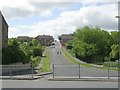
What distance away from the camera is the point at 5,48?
41.2 metres

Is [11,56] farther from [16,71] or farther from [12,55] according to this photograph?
[16,71]

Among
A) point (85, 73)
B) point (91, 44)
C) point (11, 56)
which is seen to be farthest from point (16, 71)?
point (91, 44)

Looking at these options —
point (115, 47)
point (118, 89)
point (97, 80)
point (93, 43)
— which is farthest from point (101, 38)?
point (118, 89)

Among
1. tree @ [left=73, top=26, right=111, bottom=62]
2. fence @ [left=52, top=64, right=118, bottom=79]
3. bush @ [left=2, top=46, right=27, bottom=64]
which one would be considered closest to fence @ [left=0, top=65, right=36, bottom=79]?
fence @ [left=52, top=64, right=118, bottom=79]

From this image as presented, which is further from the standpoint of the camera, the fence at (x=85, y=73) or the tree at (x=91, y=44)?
the tree at (x=91, y=44)

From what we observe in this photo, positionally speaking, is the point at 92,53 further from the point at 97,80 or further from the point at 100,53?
the point at 97,80

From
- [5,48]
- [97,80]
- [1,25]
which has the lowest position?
Answer: [97,80]

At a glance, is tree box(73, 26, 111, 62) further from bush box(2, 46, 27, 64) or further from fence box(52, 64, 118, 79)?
fence box(52, 64, 118, 79)

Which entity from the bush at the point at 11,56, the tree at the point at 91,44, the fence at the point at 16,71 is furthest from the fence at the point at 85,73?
the tree at the point at 91,44

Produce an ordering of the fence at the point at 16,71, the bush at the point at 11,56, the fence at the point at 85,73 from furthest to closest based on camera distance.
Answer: the bush at the point at 11,56 → the fence at the point at 85,73 → the fence at the point at 16,71

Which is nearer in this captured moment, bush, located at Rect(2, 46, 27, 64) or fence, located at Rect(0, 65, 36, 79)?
fence, located at Rect(0, 65, 36, 79)

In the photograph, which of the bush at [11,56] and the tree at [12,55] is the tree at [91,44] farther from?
the bush at [11,56]

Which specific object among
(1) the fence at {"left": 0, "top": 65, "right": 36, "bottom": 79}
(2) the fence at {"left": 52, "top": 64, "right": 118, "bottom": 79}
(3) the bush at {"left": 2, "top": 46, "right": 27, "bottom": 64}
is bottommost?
(2) the fence at {"left": 52, "top": 64, "right": 118, "bottom": 79}

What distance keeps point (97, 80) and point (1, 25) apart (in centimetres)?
2108
